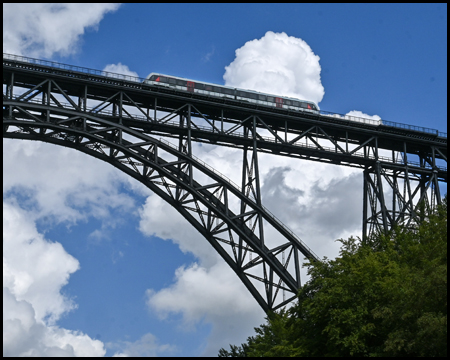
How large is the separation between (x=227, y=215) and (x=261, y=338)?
918 cm

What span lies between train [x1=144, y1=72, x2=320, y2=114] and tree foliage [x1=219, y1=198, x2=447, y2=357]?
17.0 meters

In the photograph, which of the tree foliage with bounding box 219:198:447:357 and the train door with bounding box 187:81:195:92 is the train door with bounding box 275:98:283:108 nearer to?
the train door with bounding box 187:81:195:92

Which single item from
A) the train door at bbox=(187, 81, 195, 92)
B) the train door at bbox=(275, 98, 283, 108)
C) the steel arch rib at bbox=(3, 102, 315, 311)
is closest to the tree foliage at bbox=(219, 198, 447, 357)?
the steel arch rib at bbox=(3, 102, 315, 311)

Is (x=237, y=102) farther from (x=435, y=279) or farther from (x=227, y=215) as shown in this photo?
(x=435, y=279)

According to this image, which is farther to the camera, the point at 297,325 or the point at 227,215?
the point at 227,215

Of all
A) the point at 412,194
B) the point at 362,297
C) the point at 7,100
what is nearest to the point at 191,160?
the point at 7,100

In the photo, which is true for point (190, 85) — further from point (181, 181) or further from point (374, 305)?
point (374, 305)

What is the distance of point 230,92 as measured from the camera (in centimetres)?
4975

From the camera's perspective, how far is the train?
48000mm

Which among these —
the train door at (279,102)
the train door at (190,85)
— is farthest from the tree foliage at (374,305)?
the train door at (190,85)

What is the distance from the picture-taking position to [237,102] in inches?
1837

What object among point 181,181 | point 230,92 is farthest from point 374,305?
point 230,92

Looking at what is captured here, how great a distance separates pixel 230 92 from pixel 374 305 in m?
22.9

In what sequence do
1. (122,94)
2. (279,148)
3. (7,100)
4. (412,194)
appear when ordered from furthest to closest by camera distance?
(412,194), (279,148), (122,94), (7,100)
